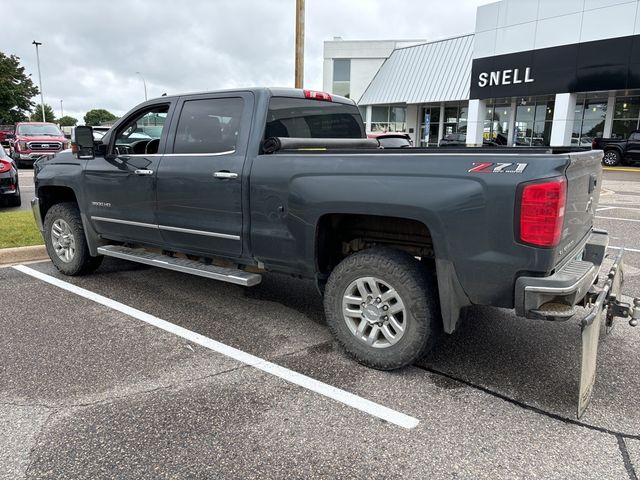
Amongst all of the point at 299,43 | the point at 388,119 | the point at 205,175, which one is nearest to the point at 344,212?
the point at 205,175

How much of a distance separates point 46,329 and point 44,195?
2.29 metres

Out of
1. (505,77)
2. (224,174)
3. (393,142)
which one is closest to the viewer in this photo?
(224,174)

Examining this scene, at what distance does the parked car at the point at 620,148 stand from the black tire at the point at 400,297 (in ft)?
78.2

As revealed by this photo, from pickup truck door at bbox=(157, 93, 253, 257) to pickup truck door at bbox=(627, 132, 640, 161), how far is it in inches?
980

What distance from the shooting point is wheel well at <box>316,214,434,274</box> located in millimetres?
3592

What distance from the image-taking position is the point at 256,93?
416 centimetres

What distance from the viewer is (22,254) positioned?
645 cm

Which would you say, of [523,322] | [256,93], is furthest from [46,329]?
[523,322]

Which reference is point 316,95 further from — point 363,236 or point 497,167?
point 497,167

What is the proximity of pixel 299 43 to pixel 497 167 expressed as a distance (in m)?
8.89

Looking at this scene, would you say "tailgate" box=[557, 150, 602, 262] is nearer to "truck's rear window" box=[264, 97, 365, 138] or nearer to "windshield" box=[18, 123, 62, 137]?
"truck's rear window" box=[264, 97, 365, 138]

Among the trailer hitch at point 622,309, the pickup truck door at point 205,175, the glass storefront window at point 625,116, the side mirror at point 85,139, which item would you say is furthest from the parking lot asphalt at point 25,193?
the glass storefront window at point 625,116

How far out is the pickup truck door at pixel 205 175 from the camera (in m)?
4.08

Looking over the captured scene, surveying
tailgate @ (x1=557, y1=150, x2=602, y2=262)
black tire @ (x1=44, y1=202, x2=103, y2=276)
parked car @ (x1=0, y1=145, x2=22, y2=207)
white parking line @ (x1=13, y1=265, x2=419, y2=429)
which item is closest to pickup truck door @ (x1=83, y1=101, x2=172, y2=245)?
black tire @ (x1=44, y1=202, x2=103, y2=276)
